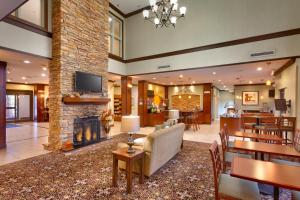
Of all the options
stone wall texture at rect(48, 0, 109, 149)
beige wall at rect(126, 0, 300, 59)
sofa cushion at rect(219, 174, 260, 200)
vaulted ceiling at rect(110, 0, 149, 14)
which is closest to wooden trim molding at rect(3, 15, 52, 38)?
stone wall texture at rect(48, 0, 109, 149)

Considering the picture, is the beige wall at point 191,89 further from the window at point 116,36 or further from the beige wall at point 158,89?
the window at point 116,36

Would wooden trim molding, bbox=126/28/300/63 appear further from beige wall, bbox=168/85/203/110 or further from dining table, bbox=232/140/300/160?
beige wall, bbox=168/85/203/110

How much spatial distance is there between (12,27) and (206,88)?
11.2 m

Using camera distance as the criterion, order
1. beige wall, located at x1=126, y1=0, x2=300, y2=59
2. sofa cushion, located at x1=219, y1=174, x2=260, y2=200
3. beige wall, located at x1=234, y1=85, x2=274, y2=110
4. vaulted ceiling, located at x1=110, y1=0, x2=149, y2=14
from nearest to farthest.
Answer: sofa cushion, located at x1=219, y1=174, x2=260, y2=200, beige wall, located at x1=126, y1=0, x2=300, y2=59, vaulted ceiling, located at x1=110, y1=0, x2=149, y2=14, beige wall, located at x1=234, y1=85, x2=274, y2=110

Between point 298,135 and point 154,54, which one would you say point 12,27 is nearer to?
point 154,54

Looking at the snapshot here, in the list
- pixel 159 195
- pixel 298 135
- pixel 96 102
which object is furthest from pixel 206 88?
pixel 159 195

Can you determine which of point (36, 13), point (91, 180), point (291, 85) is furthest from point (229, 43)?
point (36, 13)

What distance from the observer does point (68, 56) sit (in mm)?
5336

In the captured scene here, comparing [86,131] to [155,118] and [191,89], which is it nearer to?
[155,118]

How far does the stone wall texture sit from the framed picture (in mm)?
11696

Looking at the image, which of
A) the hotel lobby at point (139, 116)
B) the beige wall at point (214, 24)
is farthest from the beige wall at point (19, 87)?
the beige wall at point (214, 24)

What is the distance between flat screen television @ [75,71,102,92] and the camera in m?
5.59

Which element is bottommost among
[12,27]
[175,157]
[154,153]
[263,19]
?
[175,157]

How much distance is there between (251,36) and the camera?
19.3 ft
